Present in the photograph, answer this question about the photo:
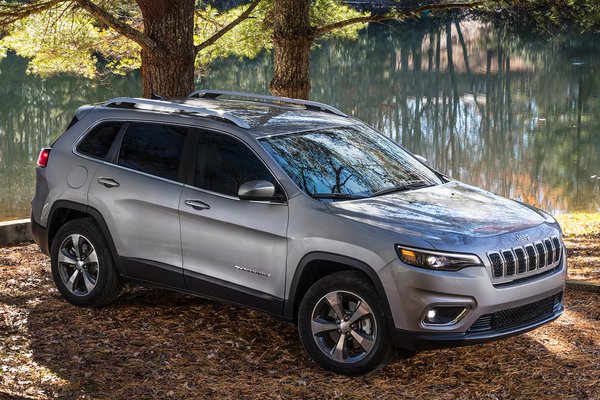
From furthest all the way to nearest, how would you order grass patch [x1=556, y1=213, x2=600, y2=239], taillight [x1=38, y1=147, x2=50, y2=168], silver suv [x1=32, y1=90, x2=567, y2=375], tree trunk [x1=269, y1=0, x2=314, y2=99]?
grass patch [x1=556, y1=213, x2=600, y2=239] < tree trunk [x1=269, y1=0, x2=314, y2=99] < taillight [x1=38, y1=147, x2=50, y2=168] < silver suv [x1=32, y1=90, x2=567, y2=375]

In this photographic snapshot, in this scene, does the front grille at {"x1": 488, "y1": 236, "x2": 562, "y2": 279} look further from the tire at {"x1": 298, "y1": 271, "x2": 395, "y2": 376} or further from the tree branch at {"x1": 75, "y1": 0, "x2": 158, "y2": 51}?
the tree branch at {"x1": 75, "y1": 0, "x2": 158, "y2": 51}

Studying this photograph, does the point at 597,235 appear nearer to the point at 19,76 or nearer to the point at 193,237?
the point at 193,237

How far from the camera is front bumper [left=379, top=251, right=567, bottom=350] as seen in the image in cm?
550

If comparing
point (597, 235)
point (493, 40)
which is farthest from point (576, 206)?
point (493, 40)

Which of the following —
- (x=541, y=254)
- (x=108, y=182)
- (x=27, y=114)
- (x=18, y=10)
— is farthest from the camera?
(x=27, y=114)

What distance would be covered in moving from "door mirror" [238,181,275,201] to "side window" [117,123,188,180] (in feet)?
3.00

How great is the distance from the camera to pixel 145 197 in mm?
6906

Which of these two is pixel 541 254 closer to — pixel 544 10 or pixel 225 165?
pixel 225 165

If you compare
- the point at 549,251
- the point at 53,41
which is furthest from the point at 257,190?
the point at 53,41

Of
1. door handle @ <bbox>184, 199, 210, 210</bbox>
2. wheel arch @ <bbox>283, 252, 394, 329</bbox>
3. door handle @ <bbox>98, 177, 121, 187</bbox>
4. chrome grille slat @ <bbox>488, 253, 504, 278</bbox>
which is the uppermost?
door handle @ <bbox>98, 177, 121, 187</bbox>

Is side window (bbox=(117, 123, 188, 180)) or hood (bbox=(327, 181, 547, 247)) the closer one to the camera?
hood (bbox=(327, 181, 547, 247))

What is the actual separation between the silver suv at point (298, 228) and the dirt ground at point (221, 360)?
29 cm

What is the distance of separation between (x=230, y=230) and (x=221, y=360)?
925 millimetres

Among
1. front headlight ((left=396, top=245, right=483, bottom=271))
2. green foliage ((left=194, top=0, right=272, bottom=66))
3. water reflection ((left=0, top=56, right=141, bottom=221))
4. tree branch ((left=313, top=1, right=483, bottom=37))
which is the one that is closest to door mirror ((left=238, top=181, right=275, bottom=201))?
front headlight ((left=396, top=245, right=483, bottom=271))
